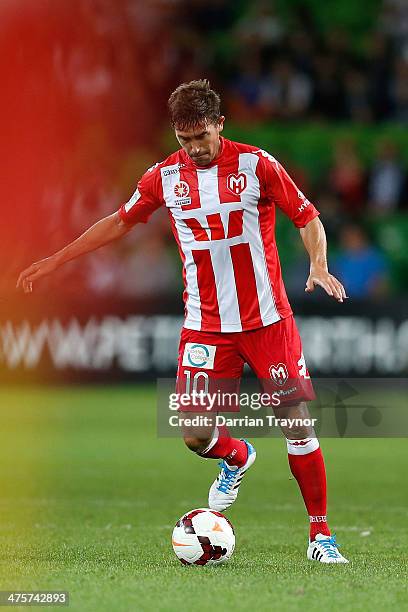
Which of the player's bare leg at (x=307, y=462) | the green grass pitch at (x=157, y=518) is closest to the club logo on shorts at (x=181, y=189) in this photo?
the player's bare leg at (x=307, y=462)

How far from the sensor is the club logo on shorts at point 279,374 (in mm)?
6637

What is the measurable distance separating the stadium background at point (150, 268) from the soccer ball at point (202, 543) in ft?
0.41

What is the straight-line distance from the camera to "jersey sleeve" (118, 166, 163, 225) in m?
6.89

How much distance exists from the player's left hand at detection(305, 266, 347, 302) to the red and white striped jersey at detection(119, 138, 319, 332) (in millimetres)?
408

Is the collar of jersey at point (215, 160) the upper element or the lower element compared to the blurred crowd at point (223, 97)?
lower

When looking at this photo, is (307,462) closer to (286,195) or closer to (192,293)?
(192,293)

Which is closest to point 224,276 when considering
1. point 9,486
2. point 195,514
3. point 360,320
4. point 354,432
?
point 195,514

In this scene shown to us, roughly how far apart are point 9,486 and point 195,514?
155 inches

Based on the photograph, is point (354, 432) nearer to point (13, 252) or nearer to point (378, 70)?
point (13, 252)

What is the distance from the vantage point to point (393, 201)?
1838 centimetres

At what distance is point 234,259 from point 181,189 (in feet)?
1.63

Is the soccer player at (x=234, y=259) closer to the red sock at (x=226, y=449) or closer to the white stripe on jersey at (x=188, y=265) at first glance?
the white stripe on jersey at (x=188, y=265)

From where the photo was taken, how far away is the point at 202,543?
6.13 meters

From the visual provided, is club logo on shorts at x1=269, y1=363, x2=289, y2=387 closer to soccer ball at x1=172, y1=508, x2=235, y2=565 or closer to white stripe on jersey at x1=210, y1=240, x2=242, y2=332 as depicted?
white stripe on jersey at x1=210, y1=240, x2=242, y2=332
